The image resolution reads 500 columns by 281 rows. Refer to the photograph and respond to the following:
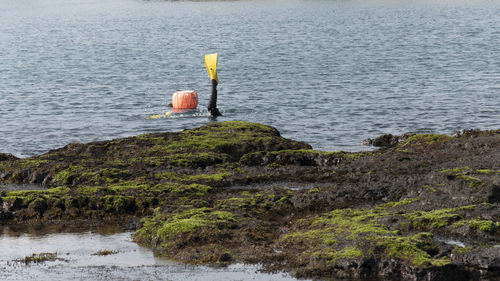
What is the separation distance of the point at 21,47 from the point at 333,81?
1657 inches

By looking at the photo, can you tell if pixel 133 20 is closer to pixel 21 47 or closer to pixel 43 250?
pixel 21 47

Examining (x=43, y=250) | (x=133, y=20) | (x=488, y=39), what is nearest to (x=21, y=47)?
(x=133, y=20)

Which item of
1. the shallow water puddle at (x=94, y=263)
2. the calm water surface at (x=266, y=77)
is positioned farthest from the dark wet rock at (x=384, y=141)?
the shallow water puddle at (x=94, y=263)

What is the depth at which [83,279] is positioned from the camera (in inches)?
486

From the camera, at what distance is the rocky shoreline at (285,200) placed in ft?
41.5

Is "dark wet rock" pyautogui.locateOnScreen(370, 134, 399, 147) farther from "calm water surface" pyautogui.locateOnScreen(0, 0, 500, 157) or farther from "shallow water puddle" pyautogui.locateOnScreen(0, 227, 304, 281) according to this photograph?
"shallow water puddle" pyautogui.locateOnScreen(0, 227, 304, 281)

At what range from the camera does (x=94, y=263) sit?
13281 millimetres

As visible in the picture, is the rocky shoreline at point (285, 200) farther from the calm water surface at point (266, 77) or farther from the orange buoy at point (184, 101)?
the orange buoy at point (184, 101)

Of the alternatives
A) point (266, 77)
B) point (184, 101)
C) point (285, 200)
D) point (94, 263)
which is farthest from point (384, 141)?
point (266, 77)

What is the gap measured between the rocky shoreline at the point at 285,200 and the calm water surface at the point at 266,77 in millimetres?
5935

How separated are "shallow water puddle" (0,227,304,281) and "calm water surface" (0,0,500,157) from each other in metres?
12.8

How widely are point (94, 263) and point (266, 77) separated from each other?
36.3m

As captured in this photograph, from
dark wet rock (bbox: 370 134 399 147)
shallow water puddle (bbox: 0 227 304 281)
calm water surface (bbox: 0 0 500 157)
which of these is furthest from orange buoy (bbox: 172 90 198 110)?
shallow water puddle (bbox: 0 227 304 281)

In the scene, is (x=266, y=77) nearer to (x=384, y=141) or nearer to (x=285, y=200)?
(x=384, y=141)
